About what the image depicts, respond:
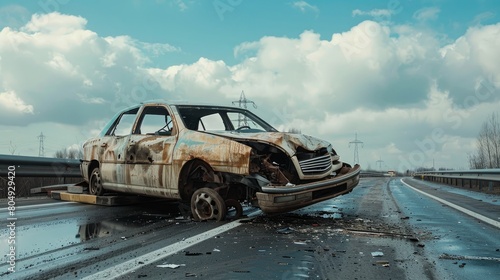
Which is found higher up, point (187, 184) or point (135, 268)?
point (187, 184)

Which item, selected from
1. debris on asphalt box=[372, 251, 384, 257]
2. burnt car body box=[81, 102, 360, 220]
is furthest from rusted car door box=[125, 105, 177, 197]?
debris on asphalt box=[372, 251, 384, 257]

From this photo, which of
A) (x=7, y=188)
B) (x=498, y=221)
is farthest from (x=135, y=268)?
(x=7, y=188)

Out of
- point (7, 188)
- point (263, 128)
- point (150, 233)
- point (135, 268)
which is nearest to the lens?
point (135, 268)

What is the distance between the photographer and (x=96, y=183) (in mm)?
7902

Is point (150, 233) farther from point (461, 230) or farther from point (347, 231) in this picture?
point (461, 230)

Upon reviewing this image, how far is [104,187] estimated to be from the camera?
24.7ft

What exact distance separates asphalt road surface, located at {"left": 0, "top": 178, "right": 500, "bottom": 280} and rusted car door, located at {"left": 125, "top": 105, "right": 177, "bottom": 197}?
0.48 meters

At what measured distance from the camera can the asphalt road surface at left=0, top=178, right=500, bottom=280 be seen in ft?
10.9

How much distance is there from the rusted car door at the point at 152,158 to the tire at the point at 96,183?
1.20 m

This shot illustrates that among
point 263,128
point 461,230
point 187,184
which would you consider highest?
point 263,128

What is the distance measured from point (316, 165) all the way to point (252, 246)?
1.90m

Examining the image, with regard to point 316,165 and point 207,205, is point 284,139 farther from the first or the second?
point 207,205

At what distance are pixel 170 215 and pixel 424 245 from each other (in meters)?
3.77

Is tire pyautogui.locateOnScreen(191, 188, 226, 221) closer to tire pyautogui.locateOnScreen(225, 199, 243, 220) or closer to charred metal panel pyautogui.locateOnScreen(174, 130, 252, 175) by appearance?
tire pyautogui.locateOnScreen(225, 199, 243, 220)
